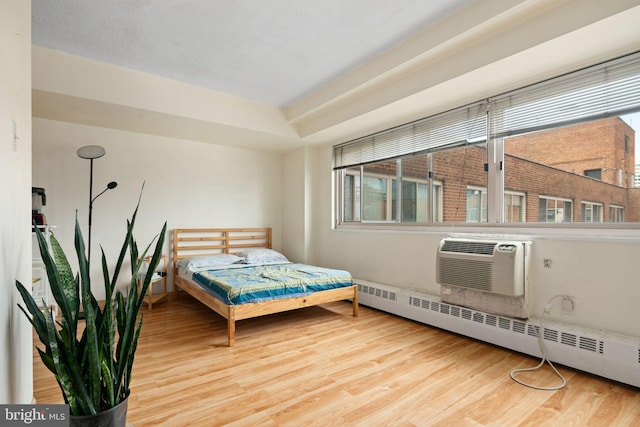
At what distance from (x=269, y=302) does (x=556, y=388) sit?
7.23 feet

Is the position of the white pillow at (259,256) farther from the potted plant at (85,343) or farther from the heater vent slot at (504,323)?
the potted plant at (85,343)

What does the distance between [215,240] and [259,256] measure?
2.45ft

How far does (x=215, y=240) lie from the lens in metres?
4.75

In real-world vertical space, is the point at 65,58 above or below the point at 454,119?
above

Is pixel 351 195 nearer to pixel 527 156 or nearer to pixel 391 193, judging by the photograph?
pixel 391 193

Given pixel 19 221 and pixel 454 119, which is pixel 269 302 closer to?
pixel 19 221

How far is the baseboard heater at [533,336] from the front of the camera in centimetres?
211

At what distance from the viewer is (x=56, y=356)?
1.25m

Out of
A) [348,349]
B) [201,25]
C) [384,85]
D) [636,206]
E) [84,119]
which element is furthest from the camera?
[84,119]

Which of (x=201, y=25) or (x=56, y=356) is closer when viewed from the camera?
(x=56, y=356)

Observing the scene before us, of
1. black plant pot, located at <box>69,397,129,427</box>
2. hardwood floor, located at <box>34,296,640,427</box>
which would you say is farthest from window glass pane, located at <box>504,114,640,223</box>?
black plant pot, located at <box>69,397,129,427</box>

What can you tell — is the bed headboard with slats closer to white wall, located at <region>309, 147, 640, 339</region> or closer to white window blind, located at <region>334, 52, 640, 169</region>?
white wall, located at <region>309, 147, 640, 339</region>

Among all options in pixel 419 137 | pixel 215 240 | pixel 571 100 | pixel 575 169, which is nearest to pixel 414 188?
pixel 419 137

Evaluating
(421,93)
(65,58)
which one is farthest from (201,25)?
(421,93)
